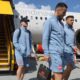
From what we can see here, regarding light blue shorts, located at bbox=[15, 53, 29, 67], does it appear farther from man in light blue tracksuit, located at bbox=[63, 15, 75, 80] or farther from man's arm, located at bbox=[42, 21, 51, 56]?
man's arm, located at bbox=[42, 21, 51, 56]

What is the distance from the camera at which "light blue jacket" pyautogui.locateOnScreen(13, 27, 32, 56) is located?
9.35 meters

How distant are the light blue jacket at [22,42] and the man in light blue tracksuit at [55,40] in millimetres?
2406

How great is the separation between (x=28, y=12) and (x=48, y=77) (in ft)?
66.2

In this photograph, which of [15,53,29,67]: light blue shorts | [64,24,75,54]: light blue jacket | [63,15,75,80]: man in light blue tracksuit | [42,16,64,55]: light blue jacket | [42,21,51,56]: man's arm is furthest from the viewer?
[15,53,29,67]: light blue shorts

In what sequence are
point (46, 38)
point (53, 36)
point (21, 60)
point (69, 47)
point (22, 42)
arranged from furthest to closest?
point (22, 42) < point (21, 60) < point (69, 47) < point (53, 36) < point (46, 38)

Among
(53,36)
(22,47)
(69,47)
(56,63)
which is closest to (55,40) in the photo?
(53,36)

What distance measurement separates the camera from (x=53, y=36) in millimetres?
7039

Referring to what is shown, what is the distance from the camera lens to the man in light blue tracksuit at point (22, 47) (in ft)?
30.6

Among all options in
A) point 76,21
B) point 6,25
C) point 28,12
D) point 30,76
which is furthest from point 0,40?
point 76,21

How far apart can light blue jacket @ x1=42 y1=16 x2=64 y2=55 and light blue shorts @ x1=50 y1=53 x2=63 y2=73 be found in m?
0.07

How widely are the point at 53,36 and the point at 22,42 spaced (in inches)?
98.6

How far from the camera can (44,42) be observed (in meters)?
6.92

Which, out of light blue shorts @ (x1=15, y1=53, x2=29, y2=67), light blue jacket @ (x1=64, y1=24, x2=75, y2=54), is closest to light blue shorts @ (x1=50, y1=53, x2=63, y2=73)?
light blue jacket @ (x1=64, y1=24, x2=75, y2=54)

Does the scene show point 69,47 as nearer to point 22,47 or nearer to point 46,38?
point 22,47
